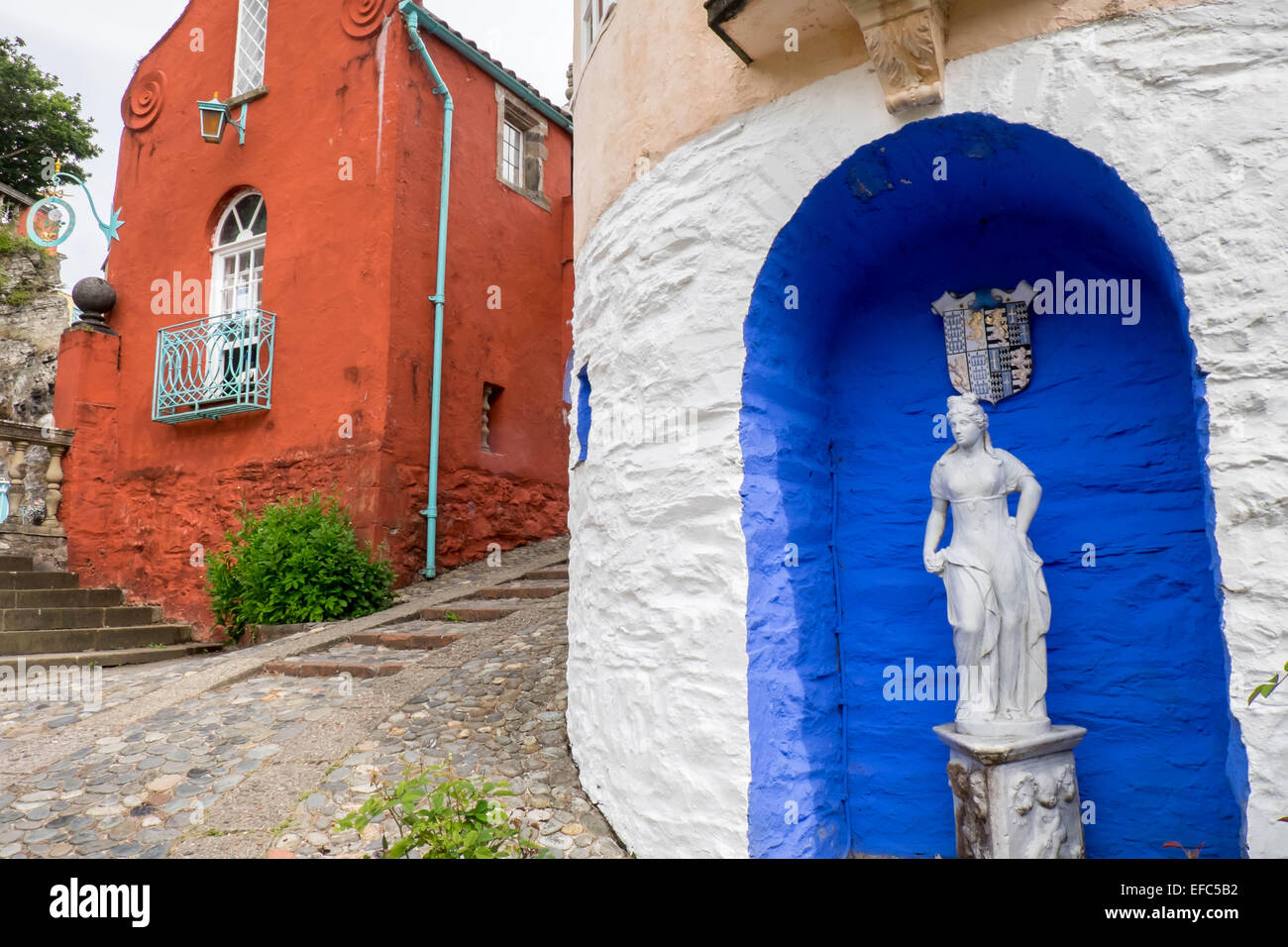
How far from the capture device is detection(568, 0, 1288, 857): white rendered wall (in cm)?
245

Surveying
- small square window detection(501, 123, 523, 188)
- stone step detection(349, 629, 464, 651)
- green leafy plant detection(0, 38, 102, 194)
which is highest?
green leafy plant detection(0, 38, 102, 194)

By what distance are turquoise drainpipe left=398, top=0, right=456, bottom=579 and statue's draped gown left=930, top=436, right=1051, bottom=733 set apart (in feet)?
19.9

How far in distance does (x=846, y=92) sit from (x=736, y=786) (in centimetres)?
259

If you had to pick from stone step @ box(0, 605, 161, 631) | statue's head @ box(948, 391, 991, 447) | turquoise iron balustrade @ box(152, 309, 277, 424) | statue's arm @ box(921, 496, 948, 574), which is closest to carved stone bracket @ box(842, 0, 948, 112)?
statue's head @ box(948, 391, 991, 447)

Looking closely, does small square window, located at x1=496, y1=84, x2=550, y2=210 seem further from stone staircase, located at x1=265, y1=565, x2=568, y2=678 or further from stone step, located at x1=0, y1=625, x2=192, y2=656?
stone step, located at x1=0, y1=625, x2=192, y2=656

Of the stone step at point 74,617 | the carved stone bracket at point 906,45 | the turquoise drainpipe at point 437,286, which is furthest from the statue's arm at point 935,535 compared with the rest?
the stone step at point 74,617

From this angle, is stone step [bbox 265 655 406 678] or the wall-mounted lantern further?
the wall-mounted lantern

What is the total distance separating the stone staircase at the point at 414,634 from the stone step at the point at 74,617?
10.6 feet

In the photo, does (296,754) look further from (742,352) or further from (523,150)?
(523,150)

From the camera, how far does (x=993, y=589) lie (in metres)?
3.09

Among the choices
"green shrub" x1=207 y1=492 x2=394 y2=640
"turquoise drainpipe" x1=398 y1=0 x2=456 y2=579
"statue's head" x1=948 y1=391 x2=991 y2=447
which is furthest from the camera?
"turquoise drainpipe" x1=398 y1=0 x2=456 y2=579

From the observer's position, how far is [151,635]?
8148 mm

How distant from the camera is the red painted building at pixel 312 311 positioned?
8.24 m
